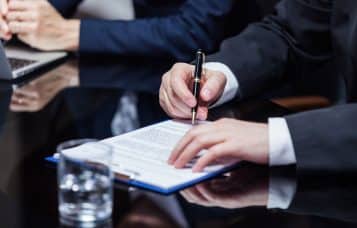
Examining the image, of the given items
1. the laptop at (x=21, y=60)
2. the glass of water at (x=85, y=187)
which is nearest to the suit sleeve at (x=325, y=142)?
the glass of water at (x=85, y=187)

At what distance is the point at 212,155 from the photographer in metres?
1.20

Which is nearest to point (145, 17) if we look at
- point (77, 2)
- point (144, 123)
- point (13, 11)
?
point (77, 2)

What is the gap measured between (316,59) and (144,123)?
0.59 meters

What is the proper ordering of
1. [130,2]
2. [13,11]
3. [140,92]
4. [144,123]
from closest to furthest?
[144,123] → [140,92] → [13,11] → [130,2]

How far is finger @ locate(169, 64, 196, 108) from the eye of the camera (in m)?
1.42

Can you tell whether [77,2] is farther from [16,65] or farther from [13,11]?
[16,65]

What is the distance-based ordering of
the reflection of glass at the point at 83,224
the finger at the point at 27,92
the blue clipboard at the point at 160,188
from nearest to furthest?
the reflection of glass at the point at 83,224
the blue clipboard at the point at 160,188
the finger at the point at 27,92

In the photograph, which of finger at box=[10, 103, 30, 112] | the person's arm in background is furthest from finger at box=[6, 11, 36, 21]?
finger at box=[10, 103, 30, 112]

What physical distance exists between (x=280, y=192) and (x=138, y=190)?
0.69 ft

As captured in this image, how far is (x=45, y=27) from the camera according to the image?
2182 mm

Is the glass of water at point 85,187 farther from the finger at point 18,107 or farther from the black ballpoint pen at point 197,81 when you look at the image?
the finger at point 18,107

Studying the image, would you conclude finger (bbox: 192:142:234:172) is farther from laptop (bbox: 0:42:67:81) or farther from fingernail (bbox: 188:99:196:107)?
laptop (bbox: 0:42:67:81)

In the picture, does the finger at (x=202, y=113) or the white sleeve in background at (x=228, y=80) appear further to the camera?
the white sleeve in background at (x=228, y=80)

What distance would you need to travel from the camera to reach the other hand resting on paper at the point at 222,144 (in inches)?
47.4
